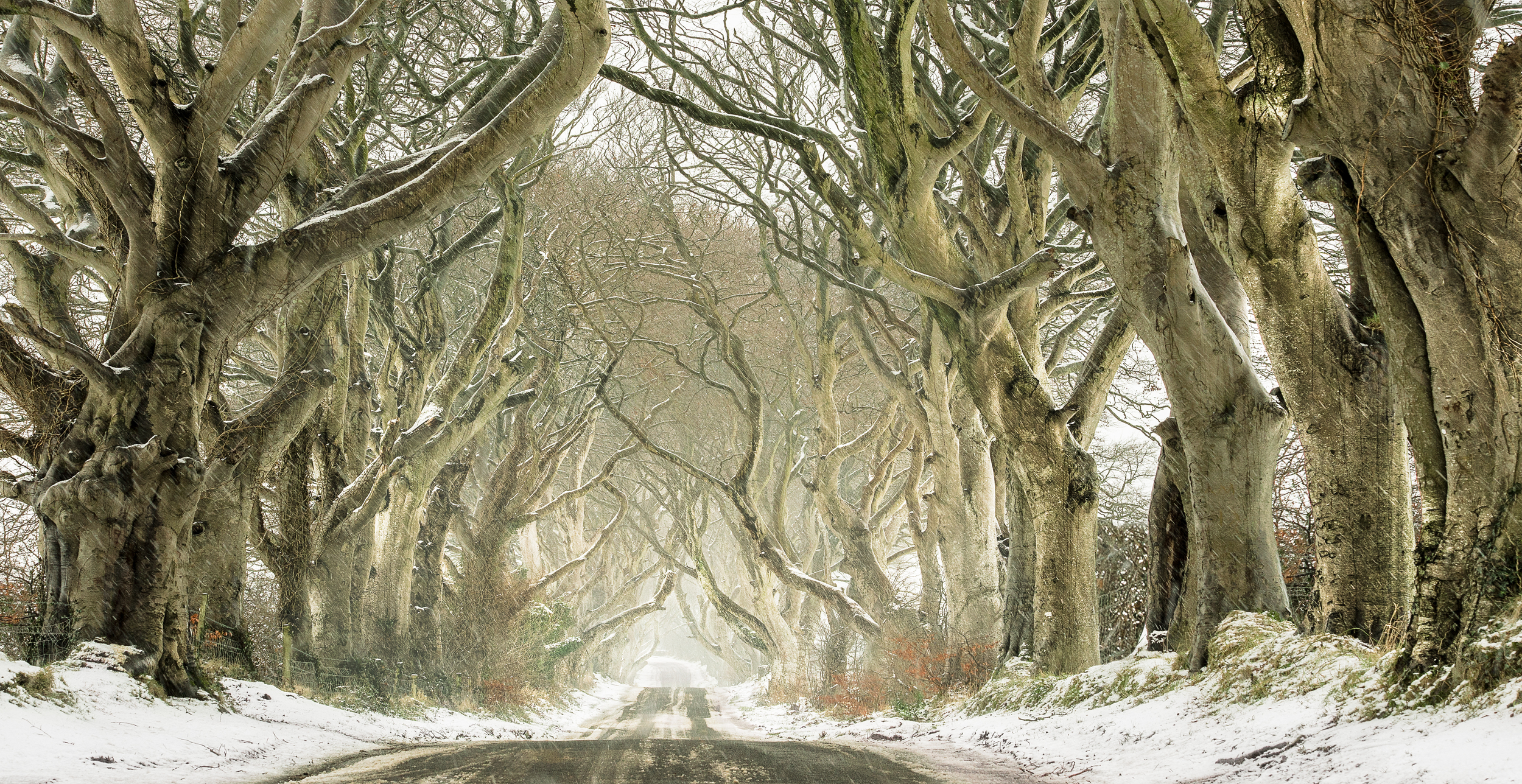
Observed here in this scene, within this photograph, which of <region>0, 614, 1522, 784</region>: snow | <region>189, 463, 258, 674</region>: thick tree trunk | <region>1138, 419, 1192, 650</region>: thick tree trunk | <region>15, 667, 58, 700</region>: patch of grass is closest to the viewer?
<region>0, 614, 1522, 784</region>: snow

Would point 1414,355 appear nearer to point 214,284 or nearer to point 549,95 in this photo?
point 549,95

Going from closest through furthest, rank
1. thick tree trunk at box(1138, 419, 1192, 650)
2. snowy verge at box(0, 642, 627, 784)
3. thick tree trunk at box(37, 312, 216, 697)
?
snowy verge at box(0, 642, 627, 784)
thick tree trunk at box(37, 312, 216, 697)
thick tree trunk at box(1138, 419, 1192, 650)

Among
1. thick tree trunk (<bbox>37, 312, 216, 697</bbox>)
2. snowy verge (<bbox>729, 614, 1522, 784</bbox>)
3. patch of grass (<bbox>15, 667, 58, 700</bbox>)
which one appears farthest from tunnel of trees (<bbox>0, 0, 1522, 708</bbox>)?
patch of grass (<bbox>15, 667, 58, 700</bbox>)

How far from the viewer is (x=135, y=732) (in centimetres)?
417

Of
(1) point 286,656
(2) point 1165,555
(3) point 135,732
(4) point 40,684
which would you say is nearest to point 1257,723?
(2) point 1165,555

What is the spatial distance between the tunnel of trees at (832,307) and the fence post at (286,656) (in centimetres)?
6

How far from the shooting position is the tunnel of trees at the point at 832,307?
3.47 m

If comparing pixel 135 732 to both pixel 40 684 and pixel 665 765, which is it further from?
pixel 665 765

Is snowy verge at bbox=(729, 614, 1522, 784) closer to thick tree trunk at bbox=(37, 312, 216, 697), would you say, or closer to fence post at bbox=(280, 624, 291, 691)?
thick tree trunk at bbox=(37, 312, 216, 697)

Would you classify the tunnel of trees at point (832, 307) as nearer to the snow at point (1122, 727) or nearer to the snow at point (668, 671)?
the snow at point (1122, 727)

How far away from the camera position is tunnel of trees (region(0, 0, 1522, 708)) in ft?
11.4

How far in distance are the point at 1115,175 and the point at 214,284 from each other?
5586 millimetres

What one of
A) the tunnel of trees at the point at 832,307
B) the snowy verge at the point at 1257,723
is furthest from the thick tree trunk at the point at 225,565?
the snowy verge at the point at 1257,723

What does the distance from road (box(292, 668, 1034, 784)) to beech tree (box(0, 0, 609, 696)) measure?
6.37ft
